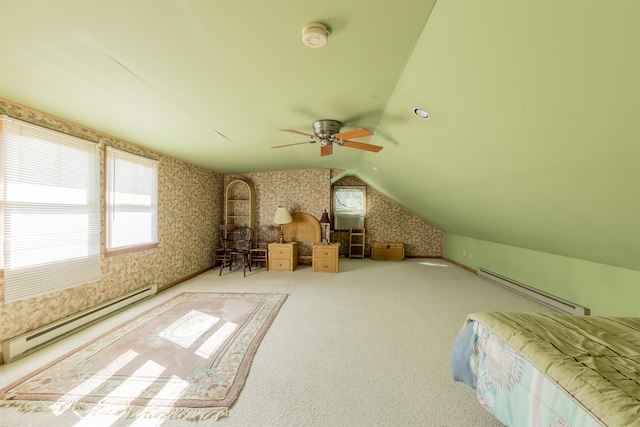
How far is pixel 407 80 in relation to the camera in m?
1.81

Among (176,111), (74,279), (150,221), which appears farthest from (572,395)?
(150,221)

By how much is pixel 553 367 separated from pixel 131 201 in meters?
4.40

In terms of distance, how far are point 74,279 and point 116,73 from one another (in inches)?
88.6

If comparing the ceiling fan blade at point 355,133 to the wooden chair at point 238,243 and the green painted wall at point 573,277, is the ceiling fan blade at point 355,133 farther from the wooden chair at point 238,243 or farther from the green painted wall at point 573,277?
the wooden chair at point 238,243

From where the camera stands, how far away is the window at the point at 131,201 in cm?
309

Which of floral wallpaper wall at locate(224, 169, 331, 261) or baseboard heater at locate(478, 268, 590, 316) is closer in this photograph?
baseboard heater at locate(478, 268, 590, 316)

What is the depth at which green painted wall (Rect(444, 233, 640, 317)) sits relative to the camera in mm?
2619

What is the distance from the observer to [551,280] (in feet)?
11.3

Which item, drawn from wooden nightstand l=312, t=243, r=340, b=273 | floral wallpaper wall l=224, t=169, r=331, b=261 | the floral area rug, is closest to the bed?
the floral area rug

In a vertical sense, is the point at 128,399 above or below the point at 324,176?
below

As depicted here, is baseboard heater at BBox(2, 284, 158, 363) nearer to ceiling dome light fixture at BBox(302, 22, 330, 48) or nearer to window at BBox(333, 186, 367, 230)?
ceiling dome light fixture at BBox(302, 22, 330, 48)

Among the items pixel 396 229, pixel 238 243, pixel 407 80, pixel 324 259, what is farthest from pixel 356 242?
pixel 407 80

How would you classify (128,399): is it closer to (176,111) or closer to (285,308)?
(285,308)

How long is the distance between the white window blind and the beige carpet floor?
2.15ft
